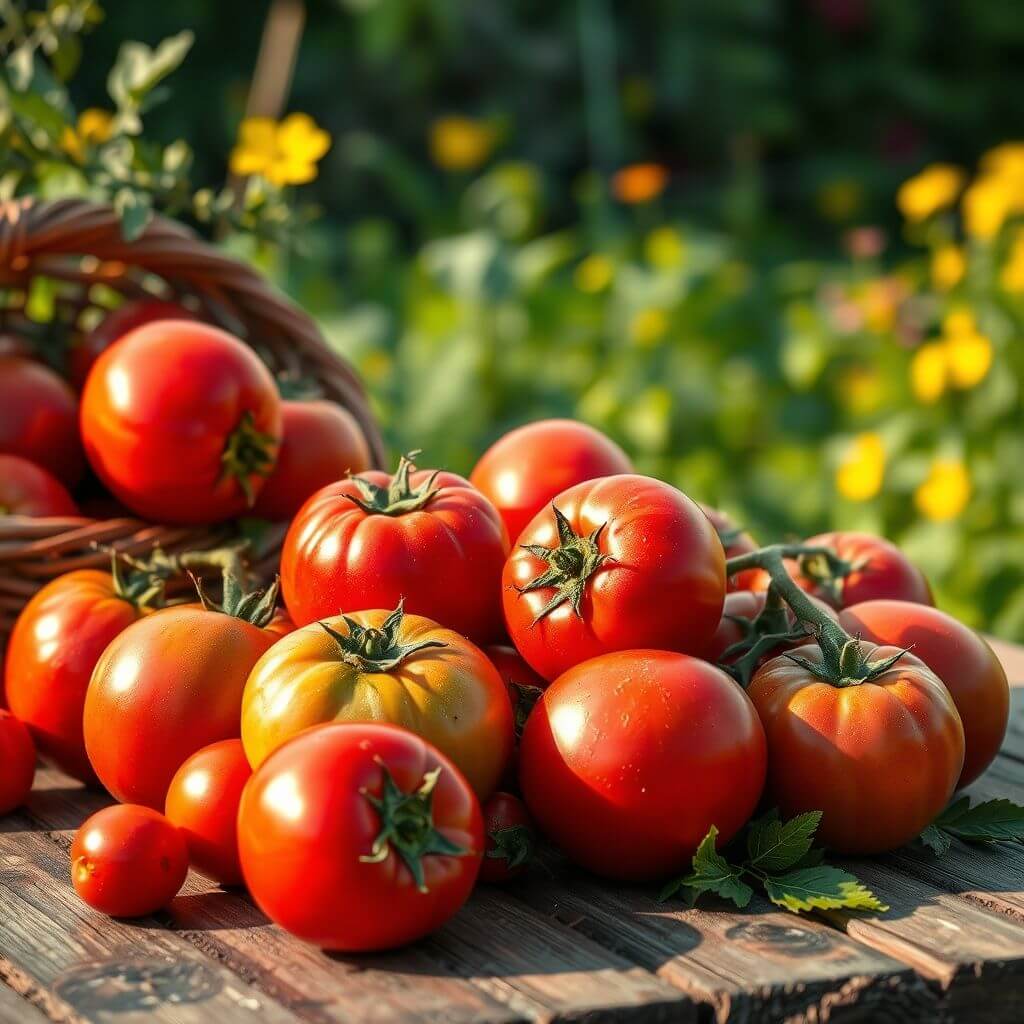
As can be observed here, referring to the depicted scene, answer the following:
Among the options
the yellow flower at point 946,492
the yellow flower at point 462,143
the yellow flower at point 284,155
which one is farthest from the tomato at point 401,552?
the yellow flower at point 462,143

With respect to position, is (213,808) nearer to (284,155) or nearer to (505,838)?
(505,838)

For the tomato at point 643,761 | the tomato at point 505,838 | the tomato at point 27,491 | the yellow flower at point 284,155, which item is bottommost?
the tomato at point 505,838

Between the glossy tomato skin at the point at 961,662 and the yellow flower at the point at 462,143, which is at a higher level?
the yellow flower at the point at 462,143

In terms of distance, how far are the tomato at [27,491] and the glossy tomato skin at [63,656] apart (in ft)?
0.60

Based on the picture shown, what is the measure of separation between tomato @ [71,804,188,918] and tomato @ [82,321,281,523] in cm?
59

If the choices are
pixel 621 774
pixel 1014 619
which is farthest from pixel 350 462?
pixel 1014 619

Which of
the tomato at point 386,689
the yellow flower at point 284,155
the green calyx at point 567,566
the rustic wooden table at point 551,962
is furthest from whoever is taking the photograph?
the yellow flower at point 284,155

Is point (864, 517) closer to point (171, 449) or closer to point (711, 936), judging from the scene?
point (171, 449)

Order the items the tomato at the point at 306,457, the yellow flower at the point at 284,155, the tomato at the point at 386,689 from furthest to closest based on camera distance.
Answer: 1. the yellow flower at the point at 284,155
2. the tomato at the point at 306,457
3. the tomato at the point at 386,689

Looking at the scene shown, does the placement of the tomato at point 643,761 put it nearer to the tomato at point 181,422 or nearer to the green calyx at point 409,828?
the green calyx at point 409,828

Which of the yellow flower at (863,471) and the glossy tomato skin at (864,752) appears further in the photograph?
the yellow flower at (863,471)

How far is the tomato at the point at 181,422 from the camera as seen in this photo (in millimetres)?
1875

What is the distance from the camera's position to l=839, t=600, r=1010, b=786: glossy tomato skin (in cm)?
163

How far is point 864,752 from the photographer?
1428mm
